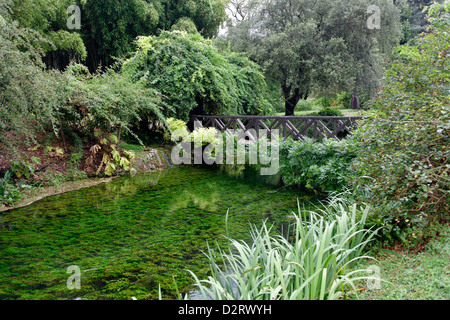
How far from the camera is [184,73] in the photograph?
10.5m

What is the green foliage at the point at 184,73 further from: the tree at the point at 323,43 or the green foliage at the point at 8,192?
the tree at the point at 323,43

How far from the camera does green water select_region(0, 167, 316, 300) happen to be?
3332mm

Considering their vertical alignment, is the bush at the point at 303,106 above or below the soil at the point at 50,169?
above

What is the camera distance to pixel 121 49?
16.6 metres

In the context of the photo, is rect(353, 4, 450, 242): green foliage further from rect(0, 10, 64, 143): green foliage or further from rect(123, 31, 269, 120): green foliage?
rect(123, 31, 269, 120): green foliage

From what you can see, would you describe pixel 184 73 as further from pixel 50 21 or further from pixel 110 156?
pixel 50 21

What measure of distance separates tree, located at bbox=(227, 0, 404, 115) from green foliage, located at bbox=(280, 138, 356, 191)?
1024cm

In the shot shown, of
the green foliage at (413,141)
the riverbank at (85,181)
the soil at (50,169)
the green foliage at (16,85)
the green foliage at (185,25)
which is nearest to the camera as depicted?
the green foliage at (413,141)

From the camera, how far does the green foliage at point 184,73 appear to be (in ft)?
33.8

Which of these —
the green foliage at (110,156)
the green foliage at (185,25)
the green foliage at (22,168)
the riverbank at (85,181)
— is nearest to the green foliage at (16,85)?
the green foliage at (22,168)

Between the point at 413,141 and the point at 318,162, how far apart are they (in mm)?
3283

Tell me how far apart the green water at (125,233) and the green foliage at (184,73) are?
148 inches

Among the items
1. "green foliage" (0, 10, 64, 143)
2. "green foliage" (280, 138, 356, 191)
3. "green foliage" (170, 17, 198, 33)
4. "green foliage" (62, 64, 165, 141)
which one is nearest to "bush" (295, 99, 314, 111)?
"green foliage" (170, 17, 198, 33)
